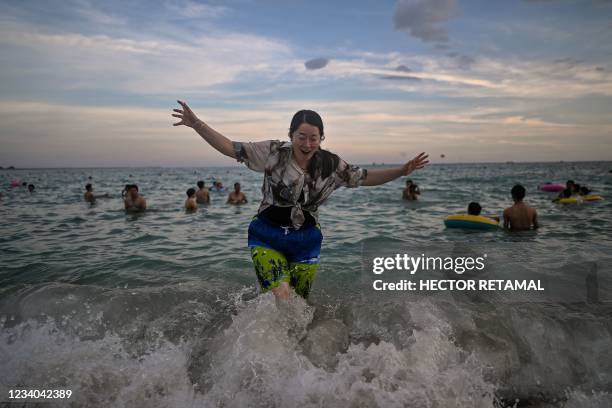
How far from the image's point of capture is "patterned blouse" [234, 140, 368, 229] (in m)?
3.48

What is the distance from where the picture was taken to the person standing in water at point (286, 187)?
3482 millimetres

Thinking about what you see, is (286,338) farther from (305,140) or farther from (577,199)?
(577,199)

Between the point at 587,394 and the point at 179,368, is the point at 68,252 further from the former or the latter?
the point at 587,394

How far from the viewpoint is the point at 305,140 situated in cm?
333

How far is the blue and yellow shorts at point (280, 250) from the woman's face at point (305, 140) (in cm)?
76

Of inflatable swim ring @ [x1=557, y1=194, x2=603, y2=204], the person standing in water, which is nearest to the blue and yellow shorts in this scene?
the person standing in water

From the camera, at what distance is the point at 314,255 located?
3824 mm

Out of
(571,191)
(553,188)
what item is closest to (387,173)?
(571,191)

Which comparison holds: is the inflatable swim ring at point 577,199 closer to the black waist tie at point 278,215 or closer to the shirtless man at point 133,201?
the black waist tie at point 278,215

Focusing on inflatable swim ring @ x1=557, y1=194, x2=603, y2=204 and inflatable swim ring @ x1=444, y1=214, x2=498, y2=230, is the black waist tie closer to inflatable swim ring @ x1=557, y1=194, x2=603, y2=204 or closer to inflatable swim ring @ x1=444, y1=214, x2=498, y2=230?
inflatable swim ring @ x1=444, y1=214, x2=498, y2=230

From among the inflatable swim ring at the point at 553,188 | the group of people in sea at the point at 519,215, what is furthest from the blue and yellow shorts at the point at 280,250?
the inflatable swim ring at the point at 553,188

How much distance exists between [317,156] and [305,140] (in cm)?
30

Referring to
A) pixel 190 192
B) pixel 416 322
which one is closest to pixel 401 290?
pixel 416 322

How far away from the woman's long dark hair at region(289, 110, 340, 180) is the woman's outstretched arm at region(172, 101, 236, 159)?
0.63m
